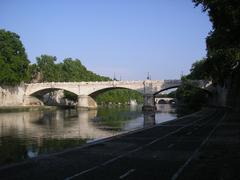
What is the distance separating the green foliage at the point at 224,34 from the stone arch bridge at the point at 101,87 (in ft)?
203

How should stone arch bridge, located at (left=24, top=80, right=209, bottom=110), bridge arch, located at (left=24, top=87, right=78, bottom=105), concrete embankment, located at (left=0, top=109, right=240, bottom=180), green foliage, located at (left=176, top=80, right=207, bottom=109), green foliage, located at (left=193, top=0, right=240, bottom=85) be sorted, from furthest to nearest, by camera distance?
1. bridge arch, located at (left=24, top=87, right=78, bottom=105)
2. stone arch bridge, located at (left=24, top=80, right=209, bottom=110)
3. green foliage, located at (left=176, top=80, right=207, bottom=109)
4. green foliage, located at (left=193, top=0, right=240, bottom=85)
5. concrete embankment, located at (left=0, top=109, right=240, bottom=180)

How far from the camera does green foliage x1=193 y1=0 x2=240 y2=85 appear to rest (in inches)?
1105

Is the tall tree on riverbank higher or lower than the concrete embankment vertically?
higher

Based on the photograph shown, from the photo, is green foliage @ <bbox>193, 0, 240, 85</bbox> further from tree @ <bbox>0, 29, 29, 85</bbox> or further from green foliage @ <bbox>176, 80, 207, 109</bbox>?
tree @ <bbox>0, 29, 29, 85</bbox>

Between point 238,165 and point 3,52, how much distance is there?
9419 cm

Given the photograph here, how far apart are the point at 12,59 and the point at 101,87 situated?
26.1 m

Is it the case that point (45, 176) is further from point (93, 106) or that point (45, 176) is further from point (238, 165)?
point (93, 106)

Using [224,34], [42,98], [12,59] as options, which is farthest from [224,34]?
[42,98]

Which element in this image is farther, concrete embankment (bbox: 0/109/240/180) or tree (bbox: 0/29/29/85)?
tree (bbox: 0/29/29/85)

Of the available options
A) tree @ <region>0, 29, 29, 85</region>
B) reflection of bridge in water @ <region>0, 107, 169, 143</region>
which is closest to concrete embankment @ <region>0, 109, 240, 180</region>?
reflection of bridge in water @ <region>0, 107, 169, 143</region>

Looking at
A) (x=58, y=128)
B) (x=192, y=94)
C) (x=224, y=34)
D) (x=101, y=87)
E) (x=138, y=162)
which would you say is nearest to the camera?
(x=138, y=162)

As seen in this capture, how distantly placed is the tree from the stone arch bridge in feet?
43.6

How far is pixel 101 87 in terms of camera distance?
389 ft

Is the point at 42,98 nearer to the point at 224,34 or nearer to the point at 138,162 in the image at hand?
the point at 224,34
